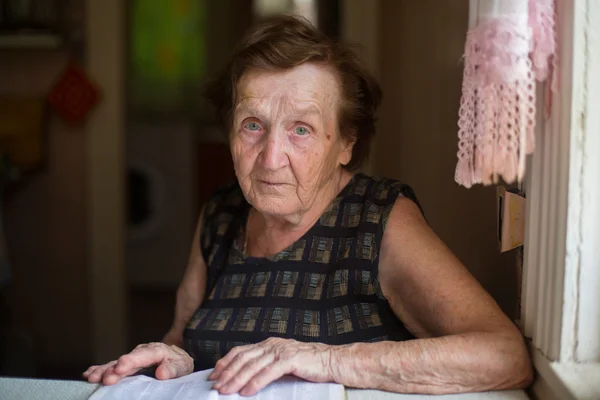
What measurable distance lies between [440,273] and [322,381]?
31 cm

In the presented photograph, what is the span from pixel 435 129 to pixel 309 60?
783mm

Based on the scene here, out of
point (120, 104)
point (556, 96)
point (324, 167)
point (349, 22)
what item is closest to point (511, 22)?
point (556, 96)

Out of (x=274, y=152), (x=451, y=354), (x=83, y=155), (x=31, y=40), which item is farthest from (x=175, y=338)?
(x=31, y=40)

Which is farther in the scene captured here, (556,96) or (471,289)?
(471,289)

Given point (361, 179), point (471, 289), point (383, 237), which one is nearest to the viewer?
point (471, 289)

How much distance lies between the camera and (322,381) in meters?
1.08

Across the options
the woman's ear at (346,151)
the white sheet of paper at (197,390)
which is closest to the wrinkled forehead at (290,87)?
the woman's ear at (346,151)

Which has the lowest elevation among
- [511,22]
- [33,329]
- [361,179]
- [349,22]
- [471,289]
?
[33,329]

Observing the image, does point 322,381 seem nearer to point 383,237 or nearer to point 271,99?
point 383,237

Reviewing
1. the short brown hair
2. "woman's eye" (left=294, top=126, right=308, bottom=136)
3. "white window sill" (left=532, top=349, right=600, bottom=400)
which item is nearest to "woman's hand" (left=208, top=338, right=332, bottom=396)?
"white window sill" (left=532, top=349, right=600, bottom=400)

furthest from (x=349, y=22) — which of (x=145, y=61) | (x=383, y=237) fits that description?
(x=145, y=61)

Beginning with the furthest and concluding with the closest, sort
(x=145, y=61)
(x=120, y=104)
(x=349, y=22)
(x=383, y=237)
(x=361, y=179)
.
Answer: (x=145, y=61) < (x=120, y=104) < (x=349, y=22) < (x=361, y=179) < (x=383, y=237)

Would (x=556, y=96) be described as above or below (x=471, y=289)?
above

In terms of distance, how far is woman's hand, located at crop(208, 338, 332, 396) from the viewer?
3.42 ft
